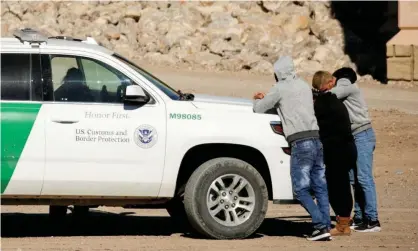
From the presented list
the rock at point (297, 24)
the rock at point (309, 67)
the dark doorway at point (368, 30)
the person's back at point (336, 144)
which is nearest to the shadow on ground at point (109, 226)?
the person's back at point (336, 144)

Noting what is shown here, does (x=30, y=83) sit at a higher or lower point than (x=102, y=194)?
higher

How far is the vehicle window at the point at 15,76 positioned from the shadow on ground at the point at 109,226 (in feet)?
4.84

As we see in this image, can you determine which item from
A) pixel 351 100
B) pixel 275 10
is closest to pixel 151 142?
pixel 351 100

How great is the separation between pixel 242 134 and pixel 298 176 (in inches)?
25.0

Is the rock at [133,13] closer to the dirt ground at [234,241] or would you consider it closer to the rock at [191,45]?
the rock at [191,45]

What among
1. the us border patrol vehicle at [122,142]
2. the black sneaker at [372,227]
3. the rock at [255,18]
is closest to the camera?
the us border patrol vehicle at [122,142]

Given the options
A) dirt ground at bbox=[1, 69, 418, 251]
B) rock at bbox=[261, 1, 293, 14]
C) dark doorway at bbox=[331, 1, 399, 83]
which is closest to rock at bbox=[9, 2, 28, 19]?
rock at bbox=[261, 1, 293, 14]

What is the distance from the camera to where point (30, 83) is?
35.7 feet

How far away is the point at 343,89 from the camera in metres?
11.7

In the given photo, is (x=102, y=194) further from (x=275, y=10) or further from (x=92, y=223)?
(x=275, y=10)

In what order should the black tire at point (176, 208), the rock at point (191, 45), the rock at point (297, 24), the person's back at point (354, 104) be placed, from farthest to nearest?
the rock at point (297, 24) < the rock at point (191, 45) < the black tire at point (176, 208) < the person's back at point (354, 104)

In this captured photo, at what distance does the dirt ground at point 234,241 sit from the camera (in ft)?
35.8

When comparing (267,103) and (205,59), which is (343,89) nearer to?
(267,103)

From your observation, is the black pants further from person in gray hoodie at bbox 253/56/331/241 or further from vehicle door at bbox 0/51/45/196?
vehicle door at bbox 0/51/45/196
